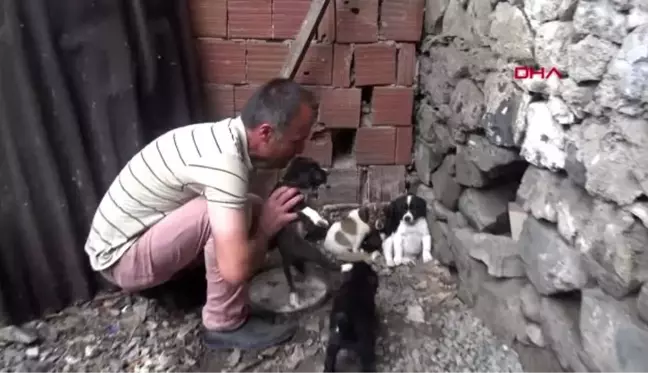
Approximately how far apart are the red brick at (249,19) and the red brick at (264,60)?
47mm

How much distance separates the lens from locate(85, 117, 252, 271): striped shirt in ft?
6.09

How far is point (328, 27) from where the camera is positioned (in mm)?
2914

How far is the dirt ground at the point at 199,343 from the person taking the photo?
2.16 metres

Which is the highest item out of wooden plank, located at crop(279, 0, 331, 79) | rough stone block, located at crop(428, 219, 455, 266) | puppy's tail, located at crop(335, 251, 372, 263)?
wooden plank, located at crop(279, 0, 331, 79)

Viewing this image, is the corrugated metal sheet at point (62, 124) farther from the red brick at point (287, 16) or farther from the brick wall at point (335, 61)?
the red brick at point (287, 16)

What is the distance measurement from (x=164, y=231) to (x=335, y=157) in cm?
127

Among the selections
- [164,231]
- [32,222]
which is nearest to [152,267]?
[164,231]

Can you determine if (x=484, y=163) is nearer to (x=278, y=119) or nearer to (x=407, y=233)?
(x=407, y=233)

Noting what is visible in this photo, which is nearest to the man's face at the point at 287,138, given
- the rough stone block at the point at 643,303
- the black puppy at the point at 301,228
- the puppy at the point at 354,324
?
the black puppy at the point at 301,228

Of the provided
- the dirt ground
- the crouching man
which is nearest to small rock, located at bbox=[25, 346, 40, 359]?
the dirt ground

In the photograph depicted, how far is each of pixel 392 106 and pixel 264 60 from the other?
1.99ft

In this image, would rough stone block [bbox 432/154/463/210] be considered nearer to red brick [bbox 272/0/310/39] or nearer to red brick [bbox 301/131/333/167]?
red brick [bbox 301/131/333/167]

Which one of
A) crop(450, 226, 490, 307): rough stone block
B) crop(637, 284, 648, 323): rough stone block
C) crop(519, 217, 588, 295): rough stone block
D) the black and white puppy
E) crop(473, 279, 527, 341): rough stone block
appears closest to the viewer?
crop(637, 284, 648, 323): rough stone block

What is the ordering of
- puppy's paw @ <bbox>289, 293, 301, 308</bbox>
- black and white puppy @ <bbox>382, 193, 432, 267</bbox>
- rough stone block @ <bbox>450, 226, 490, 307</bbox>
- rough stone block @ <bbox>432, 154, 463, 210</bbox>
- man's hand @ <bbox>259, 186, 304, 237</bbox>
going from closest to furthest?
man's hand @ <bbox>259, 186, 304, 237</bbox>
rough stone block @ <bbox>450, 226, 490, 307</bbox>
puppy's paw @ <bbox>289, 293, 301, 308</bbox>
rough stone block @ <bbox>432, 154, 463, 210</bbox>
black and white puppy @ <bbox>382, 193, 432, 267</bbox>
